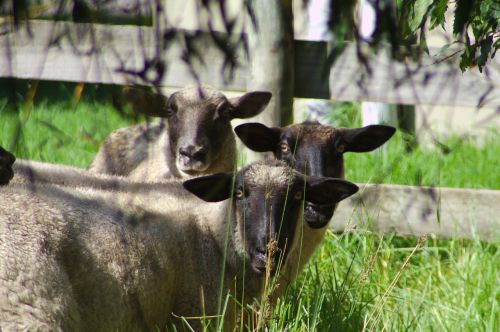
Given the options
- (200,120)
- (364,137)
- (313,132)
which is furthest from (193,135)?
(364,137)

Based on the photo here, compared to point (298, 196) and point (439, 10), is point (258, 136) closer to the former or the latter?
point (298, 196)

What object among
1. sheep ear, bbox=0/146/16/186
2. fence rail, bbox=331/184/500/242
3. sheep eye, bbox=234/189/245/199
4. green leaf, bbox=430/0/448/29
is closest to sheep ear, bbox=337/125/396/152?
fence rail, bbox=331/184/500/242

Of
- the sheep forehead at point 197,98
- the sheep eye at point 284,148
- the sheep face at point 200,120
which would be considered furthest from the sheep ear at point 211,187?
the sheep forehead at point 197,98

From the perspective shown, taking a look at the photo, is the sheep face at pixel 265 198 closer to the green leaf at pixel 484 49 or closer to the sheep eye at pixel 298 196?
the sheep eye at pixel 298 196

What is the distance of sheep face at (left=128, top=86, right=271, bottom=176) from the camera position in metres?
5.22

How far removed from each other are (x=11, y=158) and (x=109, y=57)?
1532 mm

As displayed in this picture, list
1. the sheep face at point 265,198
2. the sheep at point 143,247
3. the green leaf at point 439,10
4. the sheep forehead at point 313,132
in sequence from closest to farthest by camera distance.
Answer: the green leaf at point 439,10 → the sheep at point 143,247 → the sheep face at point 265,198 → the sheep forehead at point 313,132

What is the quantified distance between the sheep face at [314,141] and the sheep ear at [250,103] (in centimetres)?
34

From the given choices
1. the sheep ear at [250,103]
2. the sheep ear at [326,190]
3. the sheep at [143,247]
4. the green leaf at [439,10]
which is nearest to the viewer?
the green leaf at [439,10]

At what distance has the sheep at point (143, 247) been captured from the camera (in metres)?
3.10

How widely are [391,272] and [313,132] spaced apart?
1.08m

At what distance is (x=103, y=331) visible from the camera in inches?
134

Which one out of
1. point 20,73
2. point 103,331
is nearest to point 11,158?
point 103,331

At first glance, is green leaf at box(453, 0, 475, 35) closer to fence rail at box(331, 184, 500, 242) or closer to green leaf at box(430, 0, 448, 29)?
green leaf at box(430, 0, 448, 29)
